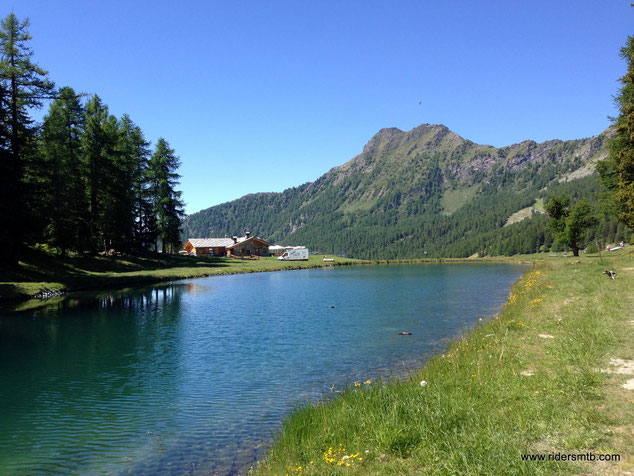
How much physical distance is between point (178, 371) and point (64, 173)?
136ft

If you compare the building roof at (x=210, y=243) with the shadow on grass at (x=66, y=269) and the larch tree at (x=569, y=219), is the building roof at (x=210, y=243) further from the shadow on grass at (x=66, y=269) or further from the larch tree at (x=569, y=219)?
the larch tree at (x=569, y=219)

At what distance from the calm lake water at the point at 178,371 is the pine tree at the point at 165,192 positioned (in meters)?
51.3

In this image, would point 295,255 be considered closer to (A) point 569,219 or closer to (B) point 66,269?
(A) point 569,219

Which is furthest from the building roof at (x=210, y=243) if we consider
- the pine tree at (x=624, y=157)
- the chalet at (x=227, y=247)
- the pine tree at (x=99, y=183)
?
the pine tree at (x=624, y=157)

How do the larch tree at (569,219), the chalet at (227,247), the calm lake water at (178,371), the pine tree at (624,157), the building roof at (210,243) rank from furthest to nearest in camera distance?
the building roof at (210,243), the chalet at (227,247), the larch tree at (569,219), the pine tree at (624,157), the calm lake water at (178,371)

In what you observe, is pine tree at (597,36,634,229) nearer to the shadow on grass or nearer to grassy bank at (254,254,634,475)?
grassy bank at (254,254,634,475)

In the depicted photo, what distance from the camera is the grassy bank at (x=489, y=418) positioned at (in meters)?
6.92

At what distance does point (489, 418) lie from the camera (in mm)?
8430

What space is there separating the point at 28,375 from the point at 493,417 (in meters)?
18.5

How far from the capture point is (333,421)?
10.3m

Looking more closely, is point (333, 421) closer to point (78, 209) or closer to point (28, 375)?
point (28, 375)

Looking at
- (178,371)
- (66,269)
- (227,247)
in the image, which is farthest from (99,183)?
→ (227,247)

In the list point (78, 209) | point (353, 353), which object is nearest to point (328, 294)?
point (353, 353)

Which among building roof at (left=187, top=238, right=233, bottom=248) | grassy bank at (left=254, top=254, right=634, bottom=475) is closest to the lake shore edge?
grassy bank at (left=254, top=254, right=634, bottom=475)
